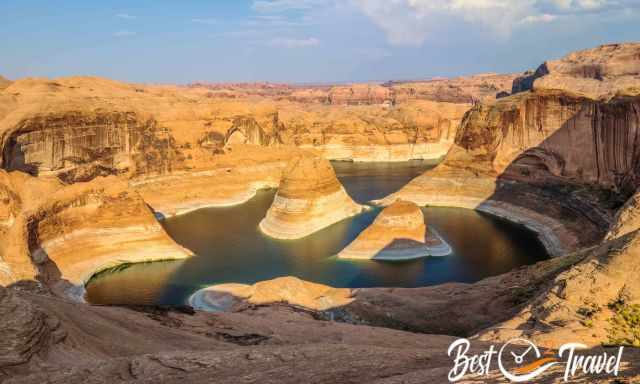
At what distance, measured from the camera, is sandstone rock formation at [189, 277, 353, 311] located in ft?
63.0

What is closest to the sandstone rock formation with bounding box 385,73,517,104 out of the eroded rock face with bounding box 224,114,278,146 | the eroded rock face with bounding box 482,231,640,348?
the eroded rock face with bounding box 224,114,278,146

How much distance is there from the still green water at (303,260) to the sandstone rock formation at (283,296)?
2957 mm

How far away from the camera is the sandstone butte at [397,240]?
93.3 feet

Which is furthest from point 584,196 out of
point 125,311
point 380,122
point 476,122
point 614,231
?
point 380,122

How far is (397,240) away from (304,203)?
9.02 metres

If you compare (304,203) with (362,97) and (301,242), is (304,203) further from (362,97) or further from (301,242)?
(362,97)

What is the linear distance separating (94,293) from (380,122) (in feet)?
191

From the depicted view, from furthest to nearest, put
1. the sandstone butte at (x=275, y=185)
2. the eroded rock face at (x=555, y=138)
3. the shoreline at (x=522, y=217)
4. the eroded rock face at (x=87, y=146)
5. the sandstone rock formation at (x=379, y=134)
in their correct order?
the sandstone rock formation at (x=379, y=134)
the eroded rock face at (x=87, y=146)
the eroded rock face at (x=555, y=138)
the shoreline at (x=522, y=217)
the sandstone butte at (x=275, y=185)

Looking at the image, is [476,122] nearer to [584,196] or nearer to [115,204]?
[584,196]

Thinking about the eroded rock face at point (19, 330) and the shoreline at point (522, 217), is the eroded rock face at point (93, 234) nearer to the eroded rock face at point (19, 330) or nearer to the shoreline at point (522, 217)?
the eroded rock face at point (19, 330)

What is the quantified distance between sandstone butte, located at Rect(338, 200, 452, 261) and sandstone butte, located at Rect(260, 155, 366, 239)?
5.78 m

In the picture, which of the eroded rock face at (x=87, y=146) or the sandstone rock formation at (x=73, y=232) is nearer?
the sandstone rock formation at (x=73, y=232)

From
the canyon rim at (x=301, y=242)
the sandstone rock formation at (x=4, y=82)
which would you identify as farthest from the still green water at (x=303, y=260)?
the sandstone rock formation at (x=4, y=82)

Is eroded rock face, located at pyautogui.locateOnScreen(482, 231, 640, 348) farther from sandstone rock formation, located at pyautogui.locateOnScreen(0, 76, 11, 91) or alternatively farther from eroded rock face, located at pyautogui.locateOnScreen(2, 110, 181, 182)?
sandstone rock formation, located at pyautogui.locateOnScreen(0, 76, 11, 91)
